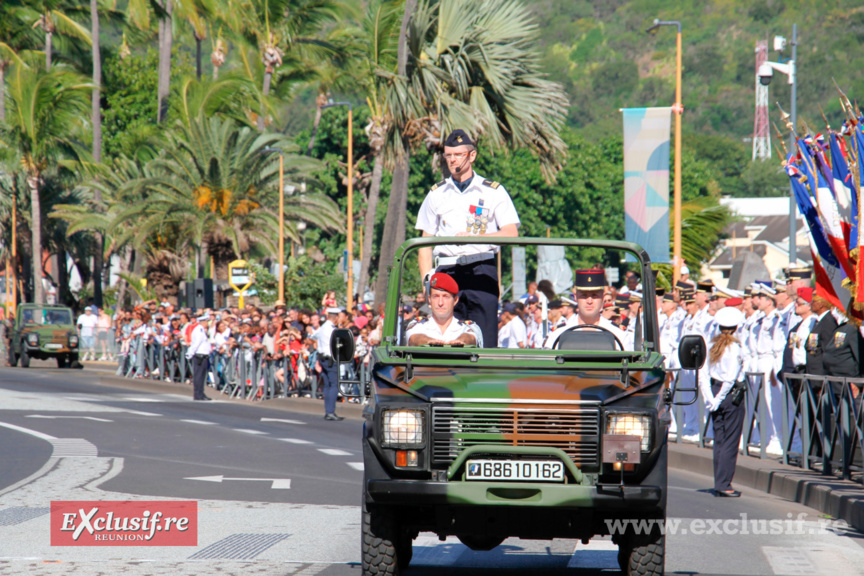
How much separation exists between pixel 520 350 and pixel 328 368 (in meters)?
14.7

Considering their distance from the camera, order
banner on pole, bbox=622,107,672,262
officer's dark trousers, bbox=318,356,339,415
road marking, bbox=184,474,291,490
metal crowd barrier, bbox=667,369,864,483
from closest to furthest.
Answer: metal crowd barrier, bbox=667,369,864,483 → road marking, bbox=184,474,291,490 → banner on pole, bbox=622,107,672,262 → officer's dark trousers, bbox=318,356,339,415

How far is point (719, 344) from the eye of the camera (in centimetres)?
1199

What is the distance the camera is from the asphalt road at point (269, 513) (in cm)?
775

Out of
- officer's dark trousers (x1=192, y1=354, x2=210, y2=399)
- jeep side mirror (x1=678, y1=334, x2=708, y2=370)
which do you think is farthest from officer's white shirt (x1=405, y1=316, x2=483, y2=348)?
officer's dark trousers (x1=192, y1=354, x2=210, y2=399)

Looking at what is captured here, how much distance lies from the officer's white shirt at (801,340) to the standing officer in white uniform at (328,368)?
360 inches

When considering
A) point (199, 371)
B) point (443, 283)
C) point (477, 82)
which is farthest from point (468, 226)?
point (199, 371)

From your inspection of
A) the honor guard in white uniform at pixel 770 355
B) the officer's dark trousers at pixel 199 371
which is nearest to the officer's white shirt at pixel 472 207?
the honor guard in white uniform at pixel 770 355

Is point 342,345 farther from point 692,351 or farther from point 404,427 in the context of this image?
point 692,351

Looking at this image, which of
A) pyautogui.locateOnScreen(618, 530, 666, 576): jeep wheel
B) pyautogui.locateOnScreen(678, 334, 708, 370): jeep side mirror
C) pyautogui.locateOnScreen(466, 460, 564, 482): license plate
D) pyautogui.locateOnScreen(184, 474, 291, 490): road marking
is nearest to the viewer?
pyautogui.locateOnScreen(466, 460, 564, 482): license plate

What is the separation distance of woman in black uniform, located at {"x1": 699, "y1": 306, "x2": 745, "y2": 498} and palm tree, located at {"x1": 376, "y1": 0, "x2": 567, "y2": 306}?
11.4 m

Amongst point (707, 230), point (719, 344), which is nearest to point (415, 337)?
point (719, 344)

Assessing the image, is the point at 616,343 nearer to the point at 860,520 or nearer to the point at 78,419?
the point at 860,520

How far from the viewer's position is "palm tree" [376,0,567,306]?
76.1 ft

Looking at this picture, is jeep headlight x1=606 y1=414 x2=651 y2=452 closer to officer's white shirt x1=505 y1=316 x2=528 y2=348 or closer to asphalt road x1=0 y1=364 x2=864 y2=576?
asphalt road x1=0 y1=364 x2=864 y2=576
